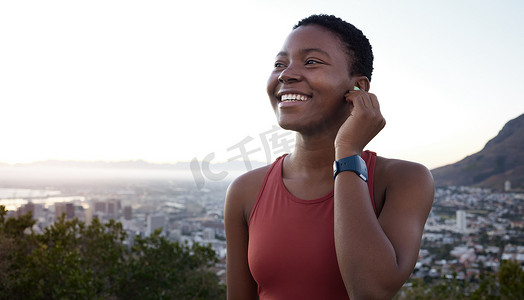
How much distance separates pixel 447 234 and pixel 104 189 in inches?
436

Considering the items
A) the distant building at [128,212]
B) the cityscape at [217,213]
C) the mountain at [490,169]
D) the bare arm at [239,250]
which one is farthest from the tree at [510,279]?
the distant building at [128,212]

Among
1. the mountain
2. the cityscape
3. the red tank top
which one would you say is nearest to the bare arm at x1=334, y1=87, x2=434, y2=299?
the red tank top

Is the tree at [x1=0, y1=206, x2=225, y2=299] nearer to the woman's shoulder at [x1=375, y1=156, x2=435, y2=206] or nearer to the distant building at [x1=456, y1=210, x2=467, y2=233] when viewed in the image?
the woman's shoulder at [x1=375, y1=156, x2=435, y2=206]

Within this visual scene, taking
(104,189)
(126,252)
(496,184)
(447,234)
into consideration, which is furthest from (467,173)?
(104,189)

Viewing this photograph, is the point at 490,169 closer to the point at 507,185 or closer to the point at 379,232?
the point at 507,185

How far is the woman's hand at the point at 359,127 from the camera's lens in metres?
1.51

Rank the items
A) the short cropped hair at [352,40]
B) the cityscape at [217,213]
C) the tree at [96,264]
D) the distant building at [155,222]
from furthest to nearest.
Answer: the cityscape at [217,213], the distant building at [155,222], the tree at [96,264], the short cropped hair at [352,40]

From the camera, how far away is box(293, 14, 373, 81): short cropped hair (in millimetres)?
1699

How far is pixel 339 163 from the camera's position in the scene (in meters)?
1.47

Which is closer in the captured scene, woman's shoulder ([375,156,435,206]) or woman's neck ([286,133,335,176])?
woman's shoulder ([375,156,435,206])

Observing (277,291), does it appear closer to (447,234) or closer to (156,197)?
(447,234)

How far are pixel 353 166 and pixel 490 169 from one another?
1258 centimetres

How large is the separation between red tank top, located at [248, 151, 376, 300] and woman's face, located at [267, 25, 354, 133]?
24 cm

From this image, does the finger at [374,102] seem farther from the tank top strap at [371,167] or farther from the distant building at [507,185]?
Result: the distant building at [507,185]
